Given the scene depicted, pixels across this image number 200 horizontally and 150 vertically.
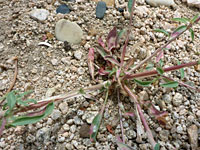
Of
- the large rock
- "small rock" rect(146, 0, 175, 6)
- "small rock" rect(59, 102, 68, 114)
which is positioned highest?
"small rock" rect(146, 0, 175, 6)

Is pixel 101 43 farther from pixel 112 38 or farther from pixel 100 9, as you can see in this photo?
pixel 100 9

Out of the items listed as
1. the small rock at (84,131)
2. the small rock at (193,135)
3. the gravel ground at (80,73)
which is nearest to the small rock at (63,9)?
the gravel ground at (80,73)

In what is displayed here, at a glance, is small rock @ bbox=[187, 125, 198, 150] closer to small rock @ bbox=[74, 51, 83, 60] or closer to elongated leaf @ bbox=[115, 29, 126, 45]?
elongated leaf @ bbox=[115, 29, 126, 45]

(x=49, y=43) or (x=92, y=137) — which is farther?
(x=49, y=43)

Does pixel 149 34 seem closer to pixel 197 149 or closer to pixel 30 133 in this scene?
pixel 197 149

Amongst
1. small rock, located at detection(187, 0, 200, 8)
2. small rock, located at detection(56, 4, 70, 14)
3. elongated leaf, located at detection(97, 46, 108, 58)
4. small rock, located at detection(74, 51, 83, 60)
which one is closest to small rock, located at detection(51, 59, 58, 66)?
small rock, located at detection(74, 51, 83, 60)

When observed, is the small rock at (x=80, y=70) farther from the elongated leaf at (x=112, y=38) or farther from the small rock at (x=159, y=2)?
the small rock at (x=159, y=2)

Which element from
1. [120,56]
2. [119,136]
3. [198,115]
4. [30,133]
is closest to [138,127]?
[119,136]
